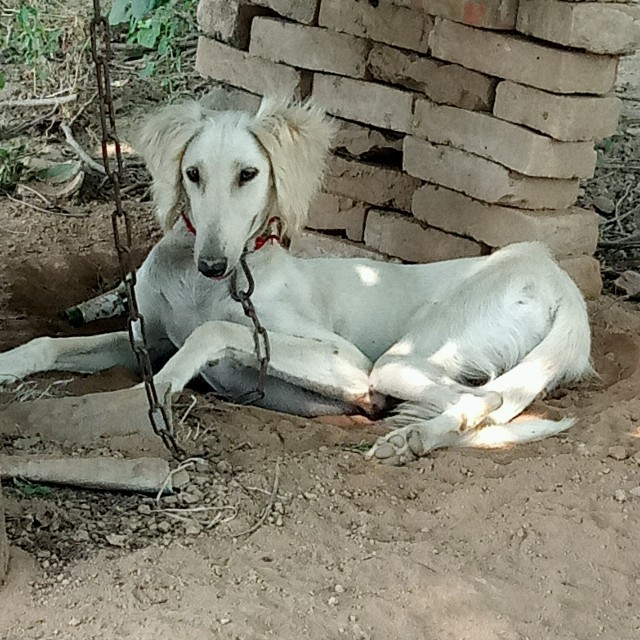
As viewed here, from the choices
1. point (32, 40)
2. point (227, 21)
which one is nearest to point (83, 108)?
point (32, 40)

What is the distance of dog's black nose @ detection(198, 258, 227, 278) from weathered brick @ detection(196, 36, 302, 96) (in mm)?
2211

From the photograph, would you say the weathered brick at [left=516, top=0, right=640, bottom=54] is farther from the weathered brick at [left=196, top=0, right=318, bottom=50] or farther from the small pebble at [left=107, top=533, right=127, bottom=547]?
the small pebble at [left=107, top=533, right=127, bottom=547]

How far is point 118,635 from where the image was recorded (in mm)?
2561

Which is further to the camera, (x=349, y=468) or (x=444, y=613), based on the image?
(x=349, y=468)

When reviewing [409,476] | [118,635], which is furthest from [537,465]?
[118,635]

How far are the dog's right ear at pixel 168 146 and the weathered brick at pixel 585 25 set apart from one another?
1.66 meters

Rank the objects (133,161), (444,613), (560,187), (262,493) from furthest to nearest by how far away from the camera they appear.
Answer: (133,161) < (560,187) < (262,493) < (444,613)

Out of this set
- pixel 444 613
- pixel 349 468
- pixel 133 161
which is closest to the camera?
pixel 444 613

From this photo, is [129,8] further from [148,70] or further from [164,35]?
[164,35]

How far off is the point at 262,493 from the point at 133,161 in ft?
15.5

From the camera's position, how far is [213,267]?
396 centimetres

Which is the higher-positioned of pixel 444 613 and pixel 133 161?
pixel 444 613

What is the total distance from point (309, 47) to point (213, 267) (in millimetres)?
2255

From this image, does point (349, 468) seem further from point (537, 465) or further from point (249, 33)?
point (249, 33)
